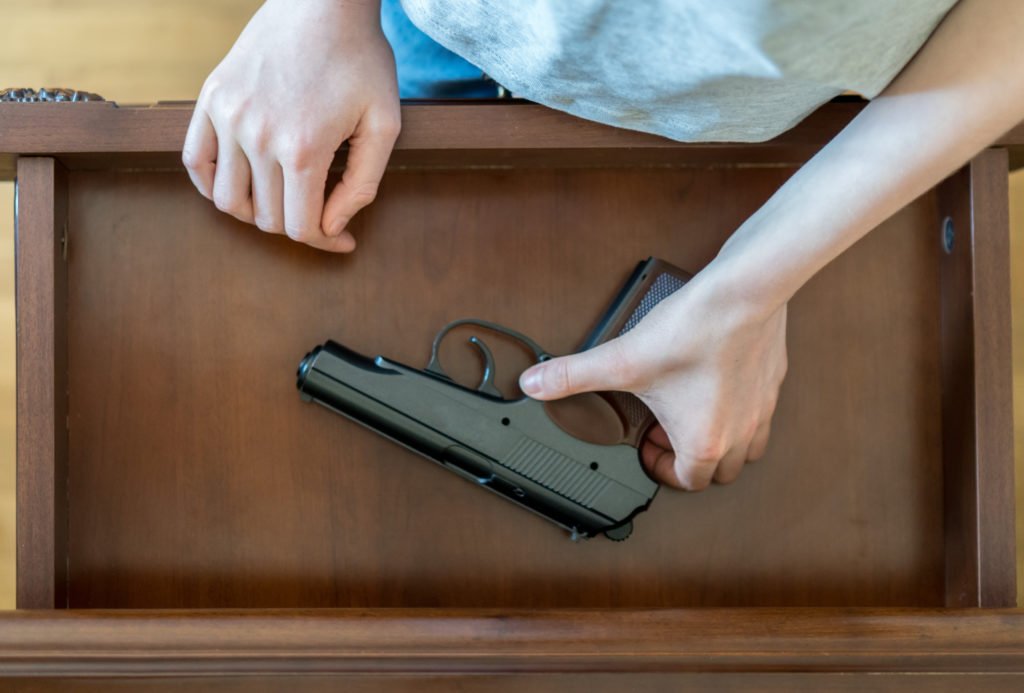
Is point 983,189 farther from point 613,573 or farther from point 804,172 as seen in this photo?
point 613,573

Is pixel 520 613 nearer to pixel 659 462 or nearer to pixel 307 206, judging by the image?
pixel 659 462

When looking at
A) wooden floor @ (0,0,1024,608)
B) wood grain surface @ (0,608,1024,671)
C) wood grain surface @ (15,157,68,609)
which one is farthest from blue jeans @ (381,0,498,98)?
wooden floor @ (0,0,1024,608)

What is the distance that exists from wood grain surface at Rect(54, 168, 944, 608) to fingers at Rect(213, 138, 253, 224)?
0.05 meters

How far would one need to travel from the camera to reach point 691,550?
2.01 feet

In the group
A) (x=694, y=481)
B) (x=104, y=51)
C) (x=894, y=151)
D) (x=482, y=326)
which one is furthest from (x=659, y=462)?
(x=104, y=51)

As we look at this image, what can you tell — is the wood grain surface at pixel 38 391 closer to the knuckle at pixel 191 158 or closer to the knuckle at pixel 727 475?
the knuckle at pixel 191 158

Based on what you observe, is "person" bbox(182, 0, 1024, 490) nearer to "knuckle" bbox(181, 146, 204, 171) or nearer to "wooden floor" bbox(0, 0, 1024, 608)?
"knuckle" bbox(181, 146, 204, 171)

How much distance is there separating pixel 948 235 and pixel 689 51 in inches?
12.1

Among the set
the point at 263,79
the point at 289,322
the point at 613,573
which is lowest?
the point at 613,573

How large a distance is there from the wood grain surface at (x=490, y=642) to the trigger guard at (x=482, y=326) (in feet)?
0.55

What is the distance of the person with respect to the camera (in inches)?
15.4

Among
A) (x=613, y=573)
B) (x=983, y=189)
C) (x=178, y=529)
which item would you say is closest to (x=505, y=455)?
(x=613, y=573)

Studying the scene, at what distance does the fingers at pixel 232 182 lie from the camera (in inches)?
20.6

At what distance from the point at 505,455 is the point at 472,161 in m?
0.19
